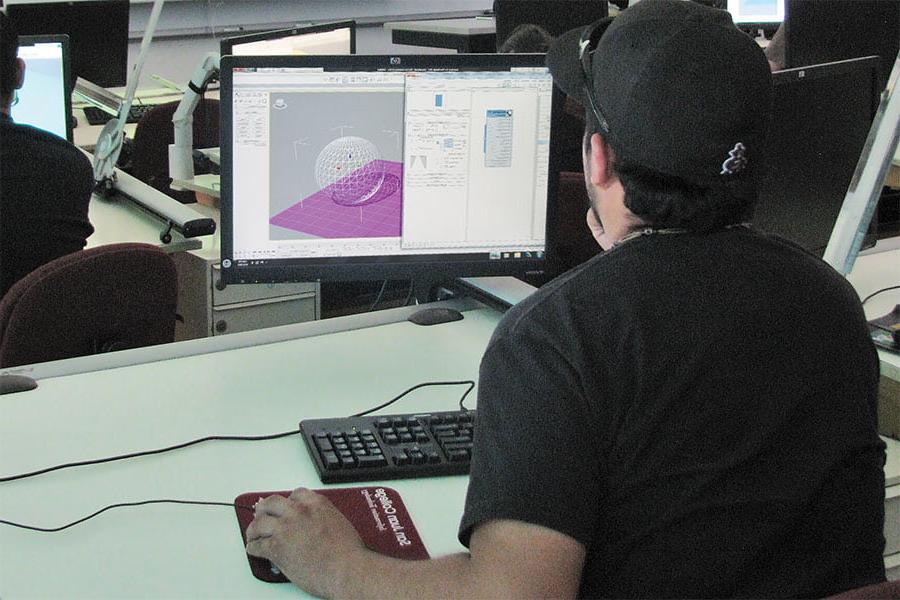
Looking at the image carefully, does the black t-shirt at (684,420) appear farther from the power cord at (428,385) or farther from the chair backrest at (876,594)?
the power cord at (428,385)

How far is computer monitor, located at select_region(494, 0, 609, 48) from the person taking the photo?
433 cm

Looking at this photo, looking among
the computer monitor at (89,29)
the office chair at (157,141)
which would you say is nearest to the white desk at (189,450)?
the office chair at (157,141)

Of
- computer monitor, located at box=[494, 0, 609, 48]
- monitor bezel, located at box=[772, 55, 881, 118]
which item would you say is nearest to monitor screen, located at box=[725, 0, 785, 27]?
computer monitor, located at box=[494, 0, 609, 48]

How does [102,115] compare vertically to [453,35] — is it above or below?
below

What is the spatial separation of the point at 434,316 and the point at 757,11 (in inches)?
165

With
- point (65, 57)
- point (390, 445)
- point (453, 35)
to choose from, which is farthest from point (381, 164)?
point (453, 35)

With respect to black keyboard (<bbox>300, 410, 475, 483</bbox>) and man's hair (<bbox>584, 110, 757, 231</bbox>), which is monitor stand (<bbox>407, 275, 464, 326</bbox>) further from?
man's hair (<bbox>584, 110, 757, 231</bbox>)

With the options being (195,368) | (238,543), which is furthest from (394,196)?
(238,543)

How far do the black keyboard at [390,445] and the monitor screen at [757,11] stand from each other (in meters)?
4.57

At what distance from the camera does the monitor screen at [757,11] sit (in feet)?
18.5

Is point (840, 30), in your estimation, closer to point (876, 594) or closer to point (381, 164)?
point (381, 164)

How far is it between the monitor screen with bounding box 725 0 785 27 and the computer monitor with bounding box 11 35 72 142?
3571 mm

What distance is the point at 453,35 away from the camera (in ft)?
15.9

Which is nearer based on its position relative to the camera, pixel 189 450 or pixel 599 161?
pixel 599 161
